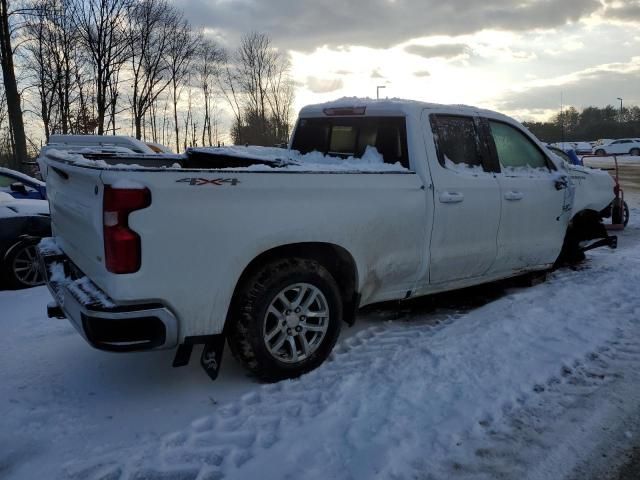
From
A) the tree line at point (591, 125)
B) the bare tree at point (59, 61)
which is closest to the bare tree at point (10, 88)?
the bare tree at point (59, 61)

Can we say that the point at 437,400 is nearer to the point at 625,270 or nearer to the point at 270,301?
the point at 270,301

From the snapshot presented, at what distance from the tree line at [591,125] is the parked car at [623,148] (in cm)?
1478

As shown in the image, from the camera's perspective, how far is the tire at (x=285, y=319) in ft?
10.8

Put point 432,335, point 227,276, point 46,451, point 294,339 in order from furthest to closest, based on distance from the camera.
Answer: point 432,335 < point 294,339 < point 227,276 < point 46,451

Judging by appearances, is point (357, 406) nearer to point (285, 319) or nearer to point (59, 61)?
point (285, 319)

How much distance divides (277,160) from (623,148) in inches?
1888

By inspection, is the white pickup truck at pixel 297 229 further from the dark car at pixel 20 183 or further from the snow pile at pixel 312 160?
the dark car at pixel 20 183

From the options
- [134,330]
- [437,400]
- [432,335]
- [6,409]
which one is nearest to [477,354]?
[432,335]

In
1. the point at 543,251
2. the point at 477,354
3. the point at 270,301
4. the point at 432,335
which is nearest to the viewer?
the point at 270,301

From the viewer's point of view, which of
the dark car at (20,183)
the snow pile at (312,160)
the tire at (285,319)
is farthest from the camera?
the dark car at (20,183)

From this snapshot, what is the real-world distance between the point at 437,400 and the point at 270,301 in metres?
1.18

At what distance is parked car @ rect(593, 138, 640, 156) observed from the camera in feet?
143

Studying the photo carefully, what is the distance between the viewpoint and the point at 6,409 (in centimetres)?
321

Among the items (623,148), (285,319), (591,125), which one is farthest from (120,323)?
(591,125)
